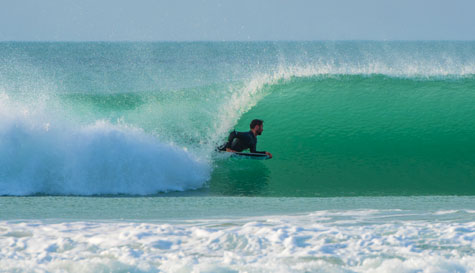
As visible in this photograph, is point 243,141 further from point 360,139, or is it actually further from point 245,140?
point 360,139

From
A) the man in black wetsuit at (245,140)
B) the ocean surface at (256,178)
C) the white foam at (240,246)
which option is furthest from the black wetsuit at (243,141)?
the white foam at (240,246)

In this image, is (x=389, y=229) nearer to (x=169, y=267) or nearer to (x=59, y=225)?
(x=169, y=267)

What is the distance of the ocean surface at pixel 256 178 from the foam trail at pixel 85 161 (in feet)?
0.06

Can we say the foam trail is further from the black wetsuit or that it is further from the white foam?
the white foam

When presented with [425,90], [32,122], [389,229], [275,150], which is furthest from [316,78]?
[389,229]

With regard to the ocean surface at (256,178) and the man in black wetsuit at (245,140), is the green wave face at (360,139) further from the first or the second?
the man in black wetsuit at (245,140)

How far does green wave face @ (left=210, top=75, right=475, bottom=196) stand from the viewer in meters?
6.56

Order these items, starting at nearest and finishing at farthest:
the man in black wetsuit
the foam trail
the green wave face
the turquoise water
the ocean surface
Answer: the ocean surface, the foam trail, the turquoise water, the green wave face, the man in black wetsuit

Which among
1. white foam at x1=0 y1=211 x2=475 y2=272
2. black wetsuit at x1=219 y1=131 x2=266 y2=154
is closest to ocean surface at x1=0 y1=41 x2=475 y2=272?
white foam at x1=0 y1=211 x2=475 y2=272

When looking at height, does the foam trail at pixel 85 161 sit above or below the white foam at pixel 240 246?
above

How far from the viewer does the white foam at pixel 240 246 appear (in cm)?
328

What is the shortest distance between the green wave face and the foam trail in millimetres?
594

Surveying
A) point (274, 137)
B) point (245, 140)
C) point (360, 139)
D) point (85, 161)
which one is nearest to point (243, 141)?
point (245, 140)

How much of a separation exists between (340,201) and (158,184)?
208cm
